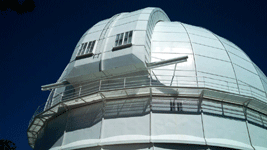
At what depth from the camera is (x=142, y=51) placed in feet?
43.8

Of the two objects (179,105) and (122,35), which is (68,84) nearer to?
(122,35)

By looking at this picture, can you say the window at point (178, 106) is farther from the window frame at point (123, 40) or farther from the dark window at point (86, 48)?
the dark window at point (86, 48)

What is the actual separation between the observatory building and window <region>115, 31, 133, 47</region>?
0.21 feet

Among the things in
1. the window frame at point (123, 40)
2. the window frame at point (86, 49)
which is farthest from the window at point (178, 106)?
the window frame at point (86, 49)

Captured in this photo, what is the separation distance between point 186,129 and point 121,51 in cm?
549

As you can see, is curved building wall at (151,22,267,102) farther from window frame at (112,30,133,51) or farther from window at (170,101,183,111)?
window frame at (112,30,133,51)

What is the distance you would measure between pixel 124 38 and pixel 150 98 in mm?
4080

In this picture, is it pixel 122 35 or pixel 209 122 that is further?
pixel 122 35

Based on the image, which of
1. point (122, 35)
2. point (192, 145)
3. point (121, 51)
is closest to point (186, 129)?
point (192, 145)

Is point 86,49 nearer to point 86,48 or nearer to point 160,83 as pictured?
point 86,48

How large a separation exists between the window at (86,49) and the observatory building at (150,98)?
0.21 ft

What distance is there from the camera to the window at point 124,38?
14137 millimetres

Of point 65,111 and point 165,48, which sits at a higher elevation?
point 165,48

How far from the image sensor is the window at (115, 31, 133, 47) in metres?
14.1
